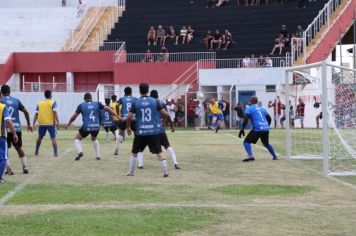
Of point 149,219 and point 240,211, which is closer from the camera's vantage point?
point 149,219

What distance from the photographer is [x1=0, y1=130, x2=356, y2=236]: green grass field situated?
9258 mm

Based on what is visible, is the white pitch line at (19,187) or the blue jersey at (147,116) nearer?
the white pitch line at (19,187)

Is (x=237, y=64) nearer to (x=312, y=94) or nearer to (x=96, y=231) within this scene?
(x=312, y=94)

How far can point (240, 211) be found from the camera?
10.5 metres

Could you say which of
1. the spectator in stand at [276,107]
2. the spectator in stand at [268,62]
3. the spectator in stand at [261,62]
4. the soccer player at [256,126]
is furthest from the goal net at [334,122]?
the spectator in stand at [261,62]

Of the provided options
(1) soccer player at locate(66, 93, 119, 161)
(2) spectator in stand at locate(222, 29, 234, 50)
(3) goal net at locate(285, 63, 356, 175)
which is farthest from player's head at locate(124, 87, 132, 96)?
(2) spectator in stand at locate(222, 29, 234, 50)

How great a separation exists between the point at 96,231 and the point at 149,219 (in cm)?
102

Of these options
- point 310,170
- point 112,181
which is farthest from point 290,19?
point 112,181

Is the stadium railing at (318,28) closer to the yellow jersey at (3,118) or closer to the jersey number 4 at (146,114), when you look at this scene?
the jersey number 4 at (146,114)

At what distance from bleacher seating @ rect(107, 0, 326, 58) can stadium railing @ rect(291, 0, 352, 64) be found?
5.23 feet

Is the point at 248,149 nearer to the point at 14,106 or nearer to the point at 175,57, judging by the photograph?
the point at 14,106

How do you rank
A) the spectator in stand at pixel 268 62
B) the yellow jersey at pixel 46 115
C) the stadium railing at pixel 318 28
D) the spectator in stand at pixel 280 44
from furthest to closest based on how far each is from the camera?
the spectator in stand at pixel 280 44, the stadium railing at pixel 318 28, the spectator in stand at pixel 268 62, the yellow jersey at pixel 46 115

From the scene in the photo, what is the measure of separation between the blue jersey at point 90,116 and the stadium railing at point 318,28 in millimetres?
26213

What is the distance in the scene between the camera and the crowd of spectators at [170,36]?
1949 inches
